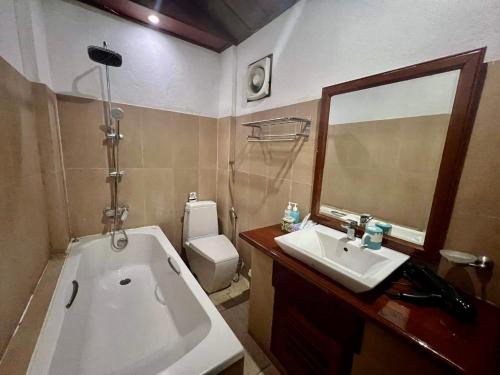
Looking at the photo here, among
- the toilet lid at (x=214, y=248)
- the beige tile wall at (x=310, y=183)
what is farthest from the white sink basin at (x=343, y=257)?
the toilet lid at (x=214, y=248)

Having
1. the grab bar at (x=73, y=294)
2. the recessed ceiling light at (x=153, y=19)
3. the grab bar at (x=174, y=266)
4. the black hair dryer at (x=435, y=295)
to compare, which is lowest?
the grab bar at (x=73, y=294)

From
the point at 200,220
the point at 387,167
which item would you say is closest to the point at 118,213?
the point at 200,220

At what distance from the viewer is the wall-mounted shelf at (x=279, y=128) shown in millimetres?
1360

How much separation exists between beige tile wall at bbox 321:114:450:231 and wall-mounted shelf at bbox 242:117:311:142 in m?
0.19

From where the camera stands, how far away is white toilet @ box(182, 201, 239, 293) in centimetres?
175

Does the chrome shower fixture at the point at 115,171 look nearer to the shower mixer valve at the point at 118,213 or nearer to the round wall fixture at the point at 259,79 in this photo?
the shower mixer valve at the point at 118,213

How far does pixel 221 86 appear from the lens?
2135mm

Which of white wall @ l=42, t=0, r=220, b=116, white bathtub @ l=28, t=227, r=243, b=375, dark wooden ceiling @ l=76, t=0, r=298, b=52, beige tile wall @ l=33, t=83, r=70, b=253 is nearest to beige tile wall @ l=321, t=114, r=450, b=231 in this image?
white bathtub @ l=28, t=227, r=243, b=375

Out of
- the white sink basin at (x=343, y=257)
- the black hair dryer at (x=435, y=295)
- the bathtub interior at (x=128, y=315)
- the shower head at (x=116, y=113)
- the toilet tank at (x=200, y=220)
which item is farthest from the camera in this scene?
the toilet tank at (x=200, y=220)

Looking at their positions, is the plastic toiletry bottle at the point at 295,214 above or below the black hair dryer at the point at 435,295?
above

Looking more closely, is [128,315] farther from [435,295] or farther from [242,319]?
[435,295]

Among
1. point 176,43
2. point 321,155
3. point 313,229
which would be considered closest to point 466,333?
point 313,229

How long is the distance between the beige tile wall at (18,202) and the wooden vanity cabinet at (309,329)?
117 cm

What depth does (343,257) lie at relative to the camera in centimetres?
111
